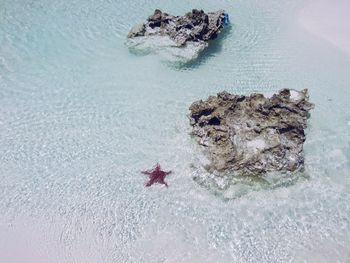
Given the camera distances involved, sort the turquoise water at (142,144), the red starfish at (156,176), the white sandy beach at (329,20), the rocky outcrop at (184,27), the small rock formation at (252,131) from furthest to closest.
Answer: the white sandy beach at (329,20)
the rocky outcrop at (184,27)
the small rock formation at (252,131)
the red starfish at (156,176)
the turquoise water at (142,144)

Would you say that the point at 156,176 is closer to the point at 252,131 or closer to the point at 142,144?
the point at 142,144

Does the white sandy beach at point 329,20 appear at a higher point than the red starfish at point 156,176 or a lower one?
higher

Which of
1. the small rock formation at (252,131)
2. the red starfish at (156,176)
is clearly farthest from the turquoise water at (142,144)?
the small rock formation at (252,131)

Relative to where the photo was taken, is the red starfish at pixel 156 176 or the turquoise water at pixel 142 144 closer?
the turquoise water at pixel 142 144

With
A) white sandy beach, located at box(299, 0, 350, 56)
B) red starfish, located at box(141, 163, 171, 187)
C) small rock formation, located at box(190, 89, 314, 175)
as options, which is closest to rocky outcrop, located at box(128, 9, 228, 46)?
white sandy beach, located at box(299, 0, 350, 56)

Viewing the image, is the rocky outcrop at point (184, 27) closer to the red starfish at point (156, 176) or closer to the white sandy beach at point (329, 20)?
the white sandy beach at point (329, 20)

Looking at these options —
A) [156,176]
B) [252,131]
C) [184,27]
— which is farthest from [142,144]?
[184,27]

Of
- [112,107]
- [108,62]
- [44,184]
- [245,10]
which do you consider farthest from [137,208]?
[245,10]
